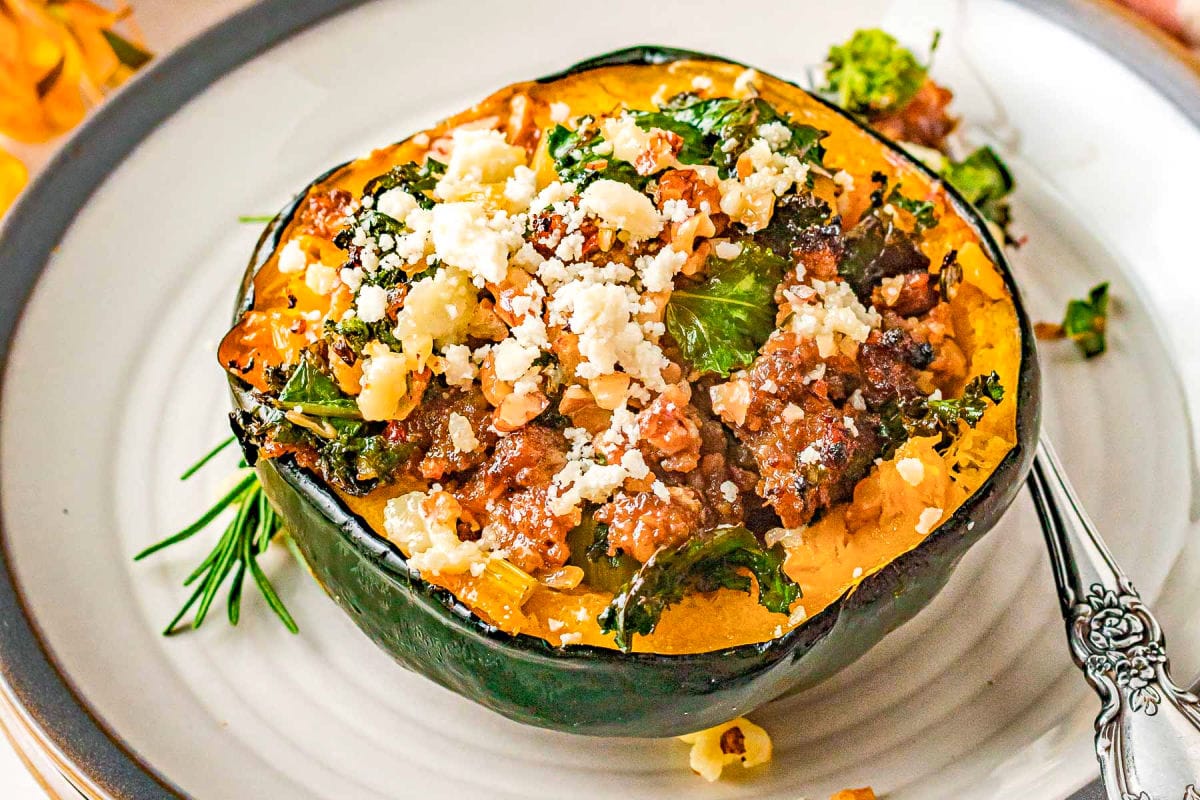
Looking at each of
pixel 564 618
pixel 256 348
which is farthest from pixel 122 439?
pixel 564 618

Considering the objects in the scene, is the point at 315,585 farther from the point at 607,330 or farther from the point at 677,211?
the point at 677,211

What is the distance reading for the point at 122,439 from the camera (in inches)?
92.0

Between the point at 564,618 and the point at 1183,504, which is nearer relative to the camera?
the point at 564,618

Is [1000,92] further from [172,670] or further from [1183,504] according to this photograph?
[172,670]

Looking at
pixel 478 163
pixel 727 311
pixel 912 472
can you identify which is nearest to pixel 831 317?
pixel 727 311

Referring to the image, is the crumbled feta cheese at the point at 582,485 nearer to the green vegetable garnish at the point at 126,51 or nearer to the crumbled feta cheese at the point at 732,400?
the crumbled feta cheese at the point at 732,400

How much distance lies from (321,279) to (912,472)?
0.89 metres

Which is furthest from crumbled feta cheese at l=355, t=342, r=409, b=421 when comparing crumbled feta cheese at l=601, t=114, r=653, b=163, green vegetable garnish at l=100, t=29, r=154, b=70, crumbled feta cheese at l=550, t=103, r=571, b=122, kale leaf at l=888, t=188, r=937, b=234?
green vegetable garnish at l=100, t=29, r=154, b=70

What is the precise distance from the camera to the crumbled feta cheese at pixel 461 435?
1.66 metres

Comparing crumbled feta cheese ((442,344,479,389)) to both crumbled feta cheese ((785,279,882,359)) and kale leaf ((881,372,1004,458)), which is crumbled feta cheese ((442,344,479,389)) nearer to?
crumbled feta cheese ((785,279,882,359))

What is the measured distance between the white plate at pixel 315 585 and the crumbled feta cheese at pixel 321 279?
618 mm

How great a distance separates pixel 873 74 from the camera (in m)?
2.62

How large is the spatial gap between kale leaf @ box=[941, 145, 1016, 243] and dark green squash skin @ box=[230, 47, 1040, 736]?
67 cm

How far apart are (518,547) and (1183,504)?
1.24m
